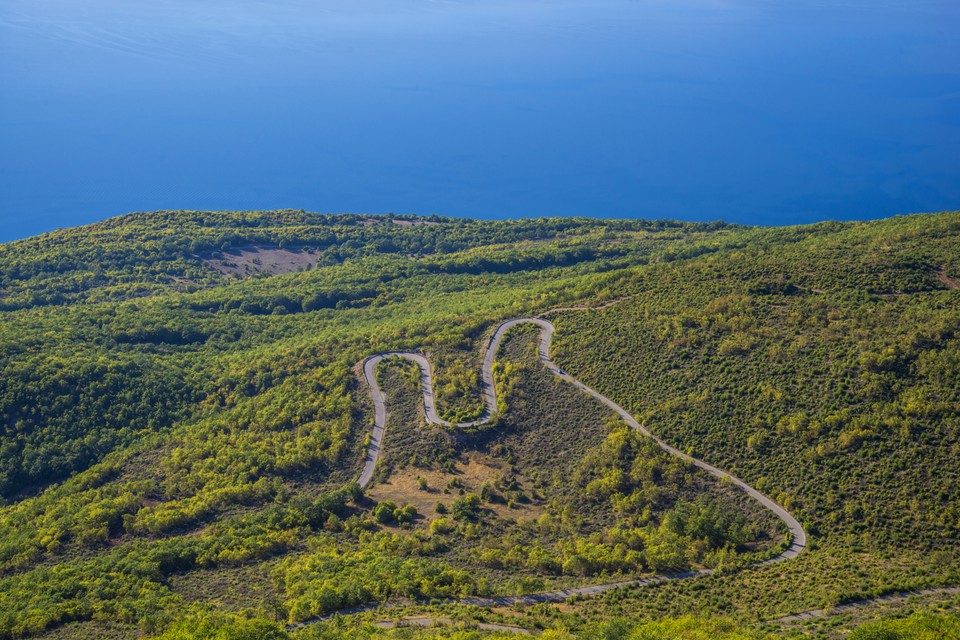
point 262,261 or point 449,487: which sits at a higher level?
point 262,261

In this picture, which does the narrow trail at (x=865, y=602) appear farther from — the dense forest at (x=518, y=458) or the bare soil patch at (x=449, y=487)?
the bare soil patch at (x=449, y=487)

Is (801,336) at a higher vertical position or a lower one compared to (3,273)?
lower

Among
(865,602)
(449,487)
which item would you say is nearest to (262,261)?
(449,487)

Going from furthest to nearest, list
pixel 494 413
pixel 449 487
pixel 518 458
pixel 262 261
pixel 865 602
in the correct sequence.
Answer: pixel 262 261 → pixel 494 413 → pixel 518 458 → pixel 449 487 → pixel 865 602

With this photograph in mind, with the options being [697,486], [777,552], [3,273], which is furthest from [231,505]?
[3,273]

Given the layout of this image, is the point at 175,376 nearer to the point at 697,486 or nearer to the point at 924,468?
the point at 697,486

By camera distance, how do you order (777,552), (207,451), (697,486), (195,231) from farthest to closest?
(195,231) < (207,451) < (697,486) < (777,552)

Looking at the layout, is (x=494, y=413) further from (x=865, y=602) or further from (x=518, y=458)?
(x=865, y=602)
